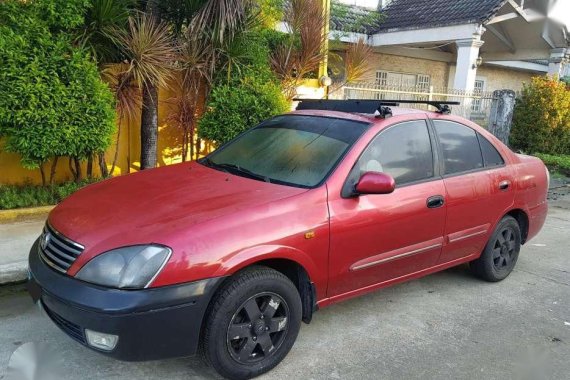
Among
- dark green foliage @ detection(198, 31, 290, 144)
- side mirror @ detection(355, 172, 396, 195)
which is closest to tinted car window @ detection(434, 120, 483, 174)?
side mirror @ detection(355, 172, 396, 195)

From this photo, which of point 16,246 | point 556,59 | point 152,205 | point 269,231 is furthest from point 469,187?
point 556,59

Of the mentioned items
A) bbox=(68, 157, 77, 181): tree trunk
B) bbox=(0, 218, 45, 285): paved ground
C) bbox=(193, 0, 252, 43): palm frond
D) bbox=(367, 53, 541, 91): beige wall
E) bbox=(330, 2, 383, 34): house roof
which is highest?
bbox=(330, 2, 383, 34): house roof

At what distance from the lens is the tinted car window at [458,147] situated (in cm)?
424

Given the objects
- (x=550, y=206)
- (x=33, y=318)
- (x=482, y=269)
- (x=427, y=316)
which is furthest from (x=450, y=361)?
(x=550, y=206)

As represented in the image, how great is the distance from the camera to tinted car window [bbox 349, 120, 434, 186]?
368cm

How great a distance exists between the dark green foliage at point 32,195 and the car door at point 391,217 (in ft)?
12.9

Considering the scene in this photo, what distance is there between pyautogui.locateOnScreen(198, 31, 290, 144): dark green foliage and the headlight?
4.05 meters

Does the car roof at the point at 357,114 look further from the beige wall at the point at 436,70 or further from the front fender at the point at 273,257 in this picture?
the beige wall at the point at 436,70

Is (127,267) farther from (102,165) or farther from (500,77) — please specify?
(500,77)

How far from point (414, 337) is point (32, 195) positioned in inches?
182

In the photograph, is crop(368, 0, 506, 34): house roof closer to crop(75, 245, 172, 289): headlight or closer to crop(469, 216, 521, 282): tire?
crop(469, 216, 521, 282): tire

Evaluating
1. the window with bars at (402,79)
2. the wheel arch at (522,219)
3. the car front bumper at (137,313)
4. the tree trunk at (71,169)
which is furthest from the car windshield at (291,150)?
the window with bars at (402,79)

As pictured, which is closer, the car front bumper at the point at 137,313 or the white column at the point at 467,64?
the car front bumper at the point at 137,313

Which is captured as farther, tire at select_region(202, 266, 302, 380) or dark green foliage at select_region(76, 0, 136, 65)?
dark green foliage at select_region(76, 0, 136, 65)
